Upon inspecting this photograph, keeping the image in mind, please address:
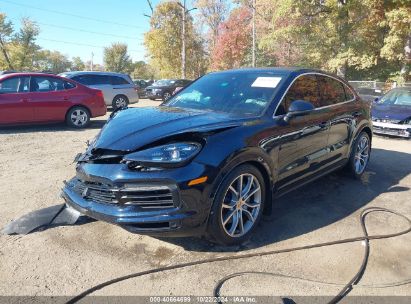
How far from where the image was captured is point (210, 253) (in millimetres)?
3449

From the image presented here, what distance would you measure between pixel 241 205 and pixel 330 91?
244 centimetres

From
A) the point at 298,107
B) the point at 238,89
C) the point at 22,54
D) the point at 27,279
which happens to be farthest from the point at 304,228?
the point at 22,54

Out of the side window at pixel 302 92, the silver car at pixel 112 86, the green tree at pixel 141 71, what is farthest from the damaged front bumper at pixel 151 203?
the green tree at pixel 141 71

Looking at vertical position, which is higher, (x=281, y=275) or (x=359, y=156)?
(x=359, y=156)

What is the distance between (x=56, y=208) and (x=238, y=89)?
2.50 meters

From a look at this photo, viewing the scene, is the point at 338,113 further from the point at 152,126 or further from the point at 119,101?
the point at 119,101

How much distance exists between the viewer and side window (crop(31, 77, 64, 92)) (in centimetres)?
985

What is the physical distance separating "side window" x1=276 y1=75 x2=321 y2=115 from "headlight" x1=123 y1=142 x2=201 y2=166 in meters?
1.28

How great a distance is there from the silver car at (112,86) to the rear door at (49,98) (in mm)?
4296

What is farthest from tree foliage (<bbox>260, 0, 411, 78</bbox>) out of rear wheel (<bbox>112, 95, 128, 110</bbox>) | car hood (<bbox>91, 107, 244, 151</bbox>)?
car hood (<bbox>91, 107, 244, 151</bbox>)

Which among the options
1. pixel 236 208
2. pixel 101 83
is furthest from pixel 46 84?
pixel 236 208

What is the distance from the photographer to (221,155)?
3248 mm

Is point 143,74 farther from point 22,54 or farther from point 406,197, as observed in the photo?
point 406,197

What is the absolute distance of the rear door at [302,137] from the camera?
4.05 metres
